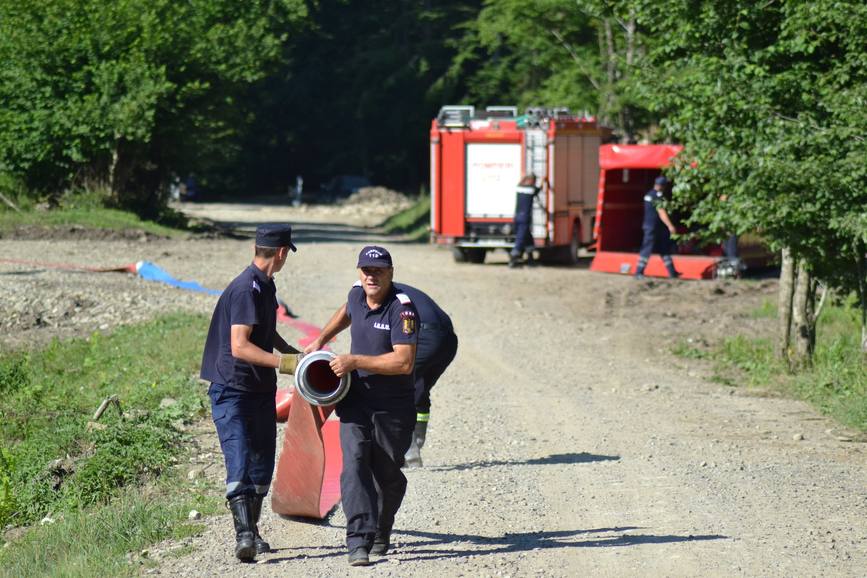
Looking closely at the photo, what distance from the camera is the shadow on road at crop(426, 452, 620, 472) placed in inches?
382

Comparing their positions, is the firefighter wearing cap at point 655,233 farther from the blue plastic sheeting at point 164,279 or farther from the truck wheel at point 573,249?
the blue plastic sheeting at point 164,279

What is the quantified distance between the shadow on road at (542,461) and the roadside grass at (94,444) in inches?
75.5

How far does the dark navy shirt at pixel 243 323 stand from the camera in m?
6.91

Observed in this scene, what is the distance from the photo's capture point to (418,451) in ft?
31.3

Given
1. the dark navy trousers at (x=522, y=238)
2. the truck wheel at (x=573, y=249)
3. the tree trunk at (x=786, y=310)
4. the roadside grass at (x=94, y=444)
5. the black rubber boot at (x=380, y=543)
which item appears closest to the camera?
the black rubber boot at (x=380, y=543)

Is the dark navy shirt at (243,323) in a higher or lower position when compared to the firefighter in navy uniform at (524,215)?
higher

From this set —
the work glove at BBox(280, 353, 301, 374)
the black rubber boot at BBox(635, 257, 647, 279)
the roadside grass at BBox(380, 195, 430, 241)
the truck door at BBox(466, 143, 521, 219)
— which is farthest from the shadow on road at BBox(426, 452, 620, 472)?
the roadside grass at BBox(380, 195, 430, 241)

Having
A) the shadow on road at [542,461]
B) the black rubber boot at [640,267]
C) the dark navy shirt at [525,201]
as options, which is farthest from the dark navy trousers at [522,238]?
the shadow on road at [542,461]

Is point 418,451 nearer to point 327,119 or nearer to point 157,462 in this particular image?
point 157,462

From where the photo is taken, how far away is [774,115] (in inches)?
504

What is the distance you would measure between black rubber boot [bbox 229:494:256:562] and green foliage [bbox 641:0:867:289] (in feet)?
22.0

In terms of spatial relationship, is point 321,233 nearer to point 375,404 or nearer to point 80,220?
point 80,220

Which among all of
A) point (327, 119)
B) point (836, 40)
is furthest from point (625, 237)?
point (327, 119)

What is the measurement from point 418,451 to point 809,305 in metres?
6.73
